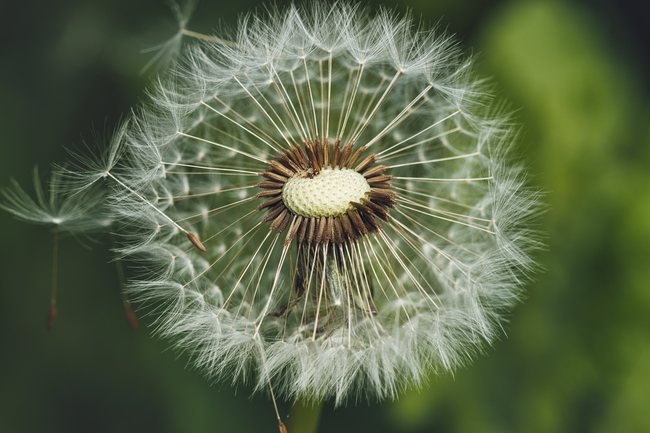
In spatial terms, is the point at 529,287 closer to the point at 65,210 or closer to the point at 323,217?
the point at 323,217

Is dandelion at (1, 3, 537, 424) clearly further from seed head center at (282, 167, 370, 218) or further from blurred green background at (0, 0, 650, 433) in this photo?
blurred green background at (0, 0, 650, 433)

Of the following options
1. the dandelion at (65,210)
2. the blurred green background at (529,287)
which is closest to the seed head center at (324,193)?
the dandelion at (65,210)

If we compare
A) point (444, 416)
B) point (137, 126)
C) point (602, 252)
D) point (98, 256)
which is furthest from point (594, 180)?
point (98, 256)

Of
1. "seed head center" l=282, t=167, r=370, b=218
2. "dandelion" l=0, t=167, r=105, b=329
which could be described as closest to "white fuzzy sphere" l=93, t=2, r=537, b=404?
"seed head center" l=282, t=167, r=370, b=218

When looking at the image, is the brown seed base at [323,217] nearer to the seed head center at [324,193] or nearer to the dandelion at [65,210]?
the seed head center at [324,193]

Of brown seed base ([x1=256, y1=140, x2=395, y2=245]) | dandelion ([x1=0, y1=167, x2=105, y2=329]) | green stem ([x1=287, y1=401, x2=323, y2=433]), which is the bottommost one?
green stem ([x1=287, y1=401, x2=323, y2=433])

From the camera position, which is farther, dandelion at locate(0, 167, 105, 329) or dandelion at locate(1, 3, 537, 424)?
dandelion at locate(0, 167, 105, 329)

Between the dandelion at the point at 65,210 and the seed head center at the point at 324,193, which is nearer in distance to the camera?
the seed head center at the point at 324,193

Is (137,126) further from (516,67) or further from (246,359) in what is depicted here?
(516,67)
